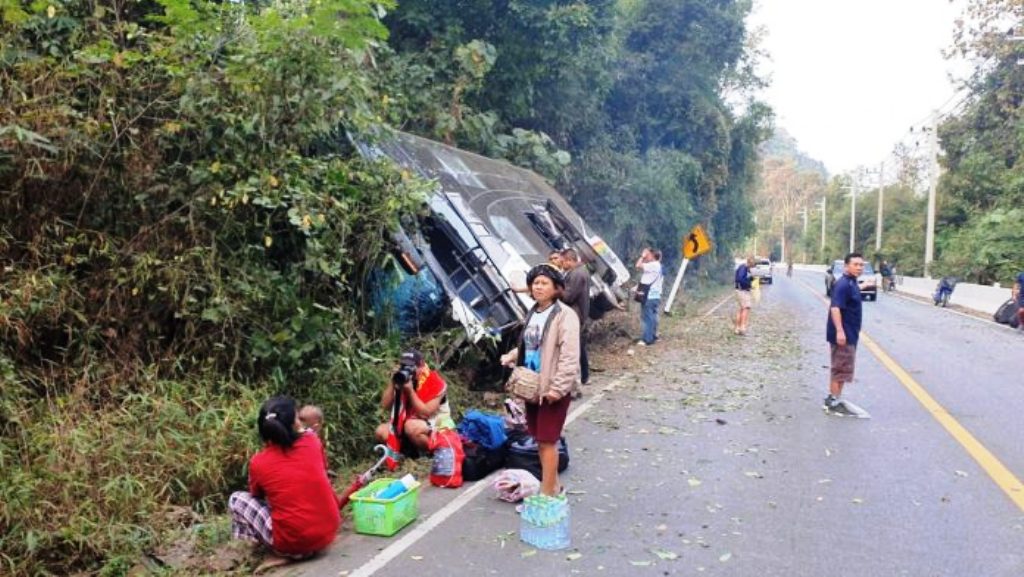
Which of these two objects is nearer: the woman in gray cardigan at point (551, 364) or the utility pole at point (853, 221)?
the woman in gray cardigan at point (551, 364)

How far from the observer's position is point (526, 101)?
53.6 ft

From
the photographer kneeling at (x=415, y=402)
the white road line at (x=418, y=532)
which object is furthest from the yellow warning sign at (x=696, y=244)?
the white road line at (x=418, y=532)

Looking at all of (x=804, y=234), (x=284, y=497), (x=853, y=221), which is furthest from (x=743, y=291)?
(x=804, y=234)

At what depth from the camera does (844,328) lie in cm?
833

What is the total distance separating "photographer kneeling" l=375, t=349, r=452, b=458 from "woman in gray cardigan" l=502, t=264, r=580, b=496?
99 cm

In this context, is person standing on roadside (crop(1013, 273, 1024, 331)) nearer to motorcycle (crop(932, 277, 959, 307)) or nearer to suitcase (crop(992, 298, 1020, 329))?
suitcase (crop(992, 298, 1020, 329))

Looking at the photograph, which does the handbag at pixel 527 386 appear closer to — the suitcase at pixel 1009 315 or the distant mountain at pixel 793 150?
the suitcase at pixel 1009 315

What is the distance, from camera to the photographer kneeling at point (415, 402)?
5.85 meters

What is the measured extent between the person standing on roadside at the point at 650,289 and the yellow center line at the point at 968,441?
12.6 ft

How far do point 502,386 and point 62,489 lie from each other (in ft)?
16.6

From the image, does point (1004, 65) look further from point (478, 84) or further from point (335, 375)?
point (335, 375)

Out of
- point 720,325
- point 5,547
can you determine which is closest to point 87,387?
point 5,547

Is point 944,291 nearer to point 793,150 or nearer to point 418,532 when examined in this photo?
point 418,532

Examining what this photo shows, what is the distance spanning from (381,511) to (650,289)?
9594 mm
